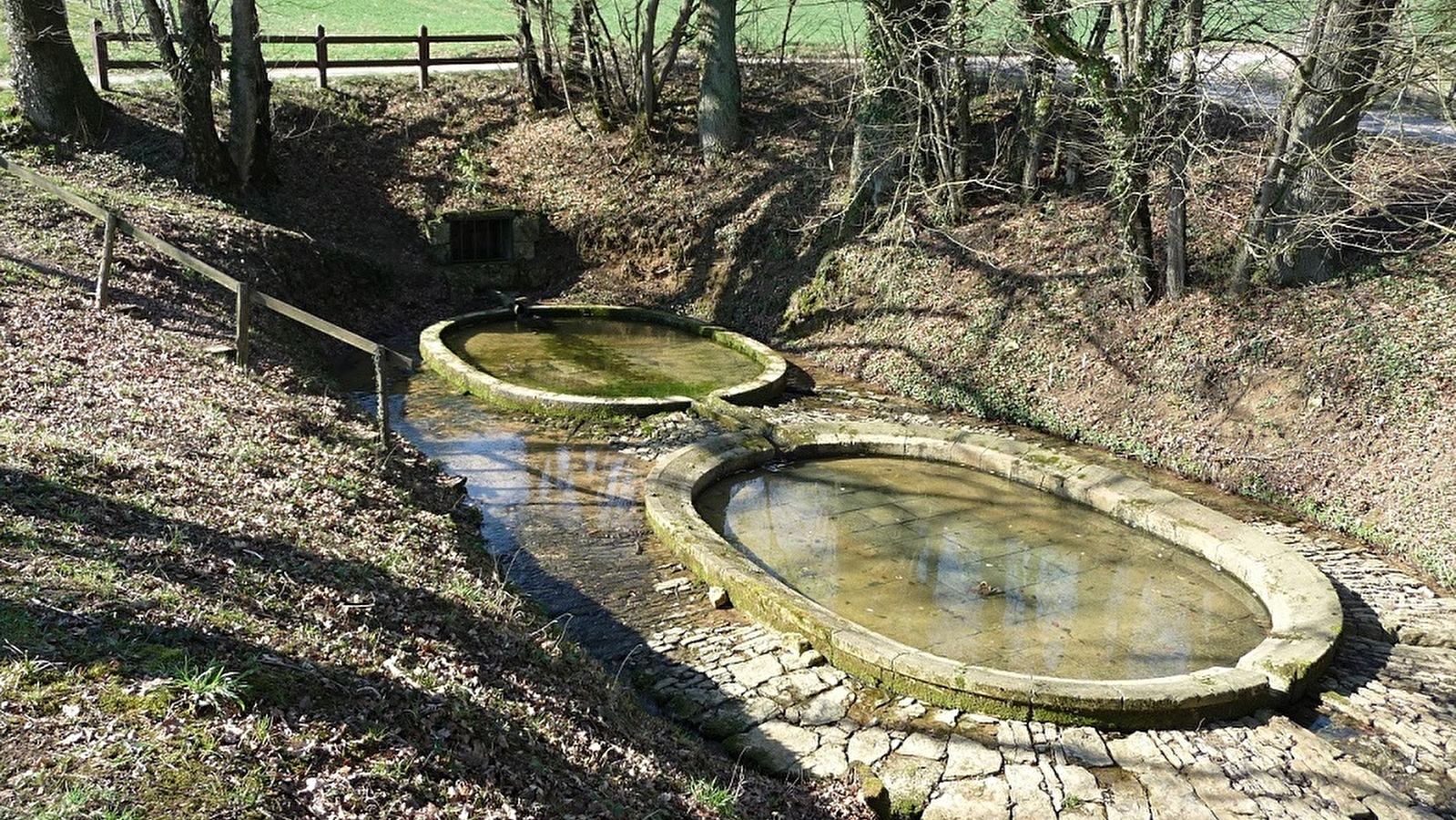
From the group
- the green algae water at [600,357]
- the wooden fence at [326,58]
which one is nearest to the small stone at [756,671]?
the green algae water at [600,357]

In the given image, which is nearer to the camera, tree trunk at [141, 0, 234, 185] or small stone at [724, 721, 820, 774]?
small stone at [724, 721, 820, 774]

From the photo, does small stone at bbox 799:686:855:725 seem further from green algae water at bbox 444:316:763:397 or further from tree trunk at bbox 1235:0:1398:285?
tree trunk at bbox 1235:0:1398:285

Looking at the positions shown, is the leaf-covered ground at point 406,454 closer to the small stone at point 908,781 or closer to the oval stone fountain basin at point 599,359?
the small stone at point 908,781

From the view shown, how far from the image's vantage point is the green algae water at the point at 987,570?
8.08m

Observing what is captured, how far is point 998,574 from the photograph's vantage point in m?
9.16

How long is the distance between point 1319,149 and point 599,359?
9.44 m

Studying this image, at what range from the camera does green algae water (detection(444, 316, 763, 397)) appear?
1459cm

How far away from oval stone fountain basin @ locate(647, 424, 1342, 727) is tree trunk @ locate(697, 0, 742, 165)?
33.9 ft

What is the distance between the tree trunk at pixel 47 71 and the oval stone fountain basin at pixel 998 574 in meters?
13.0

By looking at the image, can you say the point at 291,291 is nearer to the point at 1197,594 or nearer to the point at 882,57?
the point at 882,57

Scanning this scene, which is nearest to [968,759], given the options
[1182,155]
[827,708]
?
[827,708]

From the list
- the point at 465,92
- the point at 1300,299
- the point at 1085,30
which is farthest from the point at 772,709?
the point at 465,92

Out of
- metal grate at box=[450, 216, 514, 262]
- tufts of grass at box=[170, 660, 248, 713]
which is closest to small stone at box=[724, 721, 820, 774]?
tufts of grass at box=[170, 660, 248, 713]

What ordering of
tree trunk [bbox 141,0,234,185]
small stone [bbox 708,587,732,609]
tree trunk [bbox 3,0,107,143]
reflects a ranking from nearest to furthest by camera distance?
small stone [bbox 708,587,732,609] → tree trunk [bbox 3,0,107,143] → tree trunk [bbox 141,0,234,185]
